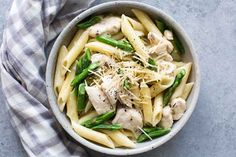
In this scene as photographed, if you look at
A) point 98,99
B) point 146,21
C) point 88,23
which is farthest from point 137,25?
point 98,99

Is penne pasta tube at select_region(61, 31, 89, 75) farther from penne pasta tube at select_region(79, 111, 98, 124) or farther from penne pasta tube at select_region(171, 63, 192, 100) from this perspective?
penne pasta tube at select_region(171, 63, 192, 100)

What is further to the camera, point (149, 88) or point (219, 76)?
point (219, 76)

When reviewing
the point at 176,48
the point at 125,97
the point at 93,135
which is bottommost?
the point at 93,135

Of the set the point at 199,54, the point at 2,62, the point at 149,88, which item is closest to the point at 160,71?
the point at 149,88

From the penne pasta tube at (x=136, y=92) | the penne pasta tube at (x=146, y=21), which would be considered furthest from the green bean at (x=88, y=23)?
the penne pasta tube at (x=136, y=92)

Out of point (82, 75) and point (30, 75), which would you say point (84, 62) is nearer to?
point (82, 75)

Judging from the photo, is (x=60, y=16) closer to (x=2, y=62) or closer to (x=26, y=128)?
(x=2, y=62)

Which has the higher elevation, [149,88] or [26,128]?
[149,88]
